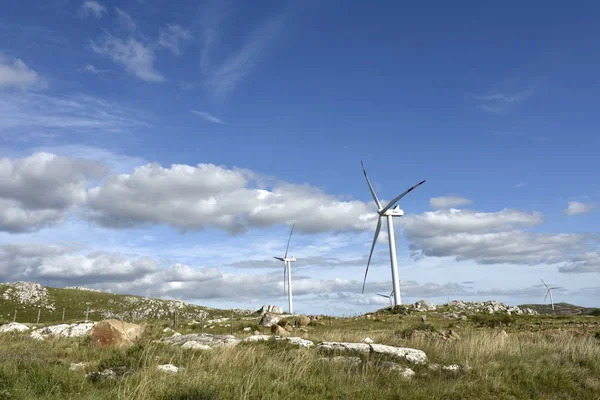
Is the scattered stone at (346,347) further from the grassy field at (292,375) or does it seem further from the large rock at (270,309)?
the large rock at (270,309)

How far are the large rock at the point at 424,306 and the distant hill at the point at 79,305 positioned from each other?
169 feet

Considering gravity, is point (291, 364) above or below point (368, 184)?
below

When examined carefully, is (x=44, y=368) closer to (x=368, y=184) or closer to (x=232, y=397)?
(x=232, y=397)

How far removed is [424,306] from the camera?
70.3m

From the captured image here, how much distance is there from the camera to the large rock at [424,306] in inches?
2706

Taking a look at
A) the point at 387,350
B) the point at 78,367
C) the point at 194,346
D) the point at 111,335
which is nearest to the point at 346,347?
the point at 387,350

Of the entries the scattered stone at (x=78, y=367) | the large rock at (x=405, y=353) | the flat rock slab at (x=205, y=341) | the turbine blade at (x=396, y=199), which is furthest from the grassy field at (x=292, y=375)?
the turbine blade at (x=396, y=199)

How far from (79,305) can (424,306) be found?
85.9 meters

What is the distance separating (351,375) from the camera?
13.5m

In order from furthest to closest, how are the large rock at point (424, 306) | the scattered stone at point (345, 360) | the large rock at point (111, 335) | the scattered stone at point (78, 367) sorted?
the large rock at point (424, 306)
the large rock at point (111, 335)
the scattered stone at point (345, 360)
the scattered stone at point (78, 367)

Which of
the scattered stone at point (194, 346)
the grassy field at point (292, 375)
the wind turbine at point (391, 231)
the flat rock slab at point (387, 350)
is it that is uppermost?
the wind turbine at point (391, 231)

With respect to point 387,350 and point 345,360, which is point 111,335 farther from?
point 387,350

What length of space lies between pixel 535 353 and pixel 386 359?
297 inches

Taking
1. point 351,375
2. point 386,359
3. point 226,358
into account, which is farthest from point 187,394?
point 386,359
